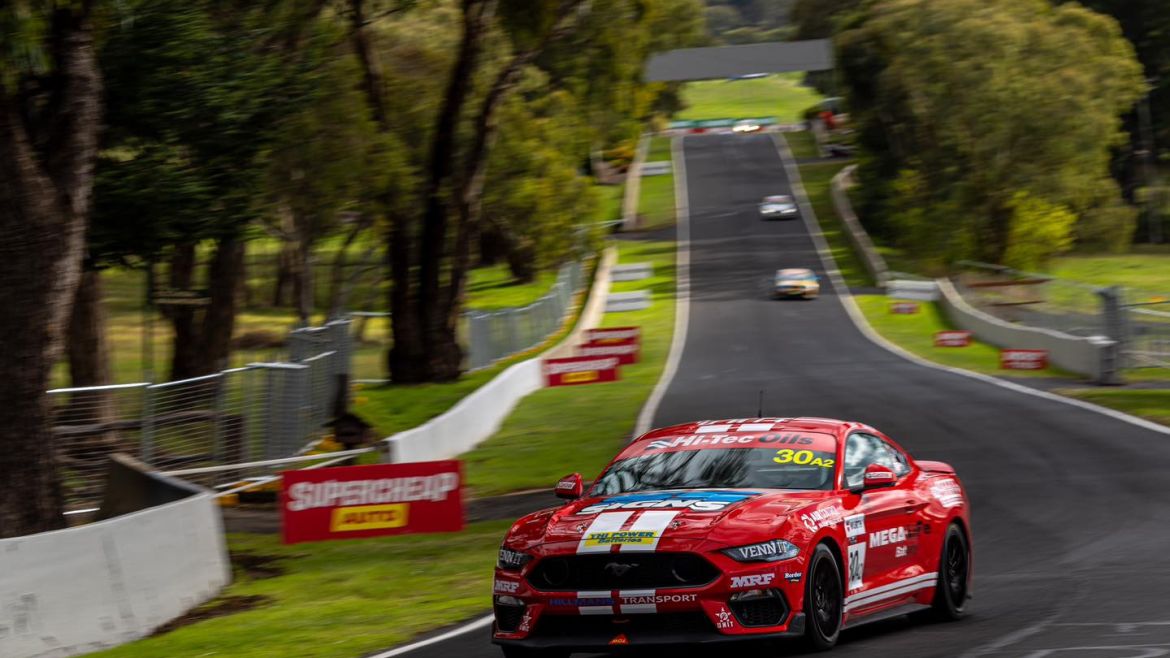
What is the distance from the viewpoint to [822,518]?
30.4 feet

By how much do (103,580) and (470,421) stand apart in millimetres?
17748

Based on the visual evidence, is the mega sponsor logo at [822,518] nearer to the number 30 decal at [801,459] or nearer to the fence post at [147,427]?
the number 30 decal at [801,459]

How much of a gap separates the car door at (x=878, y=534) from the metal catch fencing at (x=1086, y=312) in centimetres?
2359

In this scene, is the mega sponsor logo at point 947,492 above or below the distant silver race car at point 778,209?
above

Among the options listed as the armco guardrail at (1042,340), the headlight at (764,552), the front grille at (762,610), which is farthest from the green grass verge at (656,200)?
the front grille at (762,610)

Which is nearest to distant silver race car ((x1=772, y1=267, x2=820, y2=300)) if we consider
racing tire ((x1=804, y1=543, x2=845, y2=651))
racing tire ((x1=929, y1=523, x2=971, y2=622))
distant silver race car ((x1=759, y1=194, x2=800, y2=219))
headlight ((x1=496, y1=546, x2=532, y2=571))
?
distant silver race car ((x1=759, y1=194, x2=800, y2=219))

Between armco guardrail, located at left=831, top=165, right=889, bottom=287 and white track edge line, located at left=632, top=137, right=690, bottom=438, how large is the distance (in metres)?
8.74

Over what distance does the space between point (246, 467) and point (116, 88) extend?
24.5 feet

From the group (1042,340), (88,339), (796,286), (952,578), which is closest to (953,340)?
(1042,340)

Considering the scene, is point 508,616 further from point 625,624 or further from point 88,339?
point 88,339

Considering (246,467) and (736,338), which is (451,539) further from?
(736,338)

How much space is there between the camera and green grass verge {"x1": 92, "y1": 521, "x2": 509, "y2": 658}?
11.4 meters

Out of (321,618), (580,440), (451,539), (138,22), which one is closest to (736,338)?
(580,440)

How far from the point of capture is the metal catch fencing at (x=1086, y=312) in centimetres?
3394
